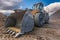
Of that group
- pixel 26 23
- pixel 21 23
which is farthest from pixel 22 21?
pixel 21 23

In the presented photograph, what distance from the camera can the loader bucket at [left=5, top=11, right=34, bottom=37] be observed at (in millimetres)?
4398

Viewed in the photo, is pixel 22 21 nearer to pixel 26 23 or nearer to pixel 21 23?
pixel 26 23

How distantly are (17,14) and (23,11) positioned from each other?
0.40m

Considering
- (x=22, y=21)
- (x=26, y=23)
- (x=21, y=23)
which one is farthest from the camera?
(x=21, y=23)

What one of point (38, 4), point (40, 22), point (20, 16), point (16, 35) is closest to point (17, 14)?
point (20, 16)

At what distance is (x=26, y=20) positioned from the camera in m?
4.52

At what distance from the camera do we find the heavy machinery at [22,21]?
4.43 meters

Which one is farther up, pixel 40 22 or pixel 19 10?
pixel 19 10

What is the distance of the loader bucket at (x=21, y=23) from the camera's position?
14.4ft

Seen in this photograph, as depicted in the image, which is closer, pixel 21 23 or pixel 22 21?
pixel 22 21

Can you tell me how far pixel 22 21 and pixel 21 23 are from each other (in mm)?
341

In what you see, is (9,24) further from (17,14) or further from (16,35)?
(16,35)

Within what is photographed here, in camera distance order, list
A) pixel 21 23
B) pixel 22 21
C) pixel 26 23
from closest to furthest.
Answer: pixel 22 21 → pixel 26 23 → pixel 21 23

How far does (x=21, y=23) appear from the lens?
15.4 feet
